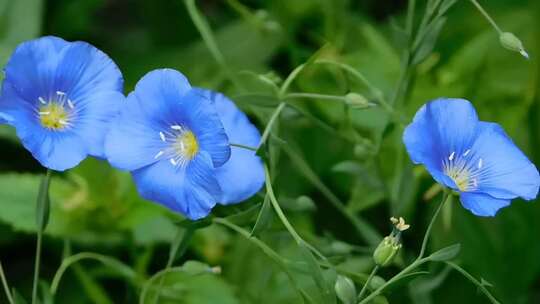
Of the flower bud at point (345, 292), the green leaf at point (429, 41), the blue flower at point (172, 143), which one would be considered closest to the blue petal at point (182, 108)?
the blue flower at point (172, 143)

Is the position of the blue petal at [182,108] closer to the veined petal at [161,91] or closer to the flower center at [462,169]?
the veined petal at [161,91]

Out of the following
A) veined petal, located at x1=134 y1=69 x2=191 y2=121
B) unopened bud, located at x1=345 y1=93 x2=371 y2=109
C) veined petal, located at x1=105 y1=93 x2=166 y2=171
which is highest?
veined petal, located at x1=134 y1=69 x2=191 y2=121

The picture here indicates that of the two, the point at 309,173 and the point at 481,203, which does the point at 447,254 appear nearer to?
the point at 481,203

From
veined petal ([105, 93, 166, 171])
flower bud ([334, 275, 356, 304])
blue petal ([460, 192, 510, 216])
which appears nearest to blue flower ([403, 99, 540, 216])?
blue petal ([460, 192, 510, 216])

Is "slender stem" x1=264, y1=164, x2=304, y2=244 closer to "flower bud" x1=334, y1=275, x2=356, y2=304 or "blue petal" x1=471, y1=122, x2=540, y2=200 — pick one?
"flower bud" x1=334, y1=275, x2=356, y2=304

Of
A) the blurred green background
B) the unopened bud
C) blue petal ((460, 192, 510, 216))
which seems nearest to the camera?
blue petal ((460, 192, 510, 216))

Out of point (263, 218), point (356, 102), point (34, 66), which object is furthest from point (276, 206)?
point (34, 66)

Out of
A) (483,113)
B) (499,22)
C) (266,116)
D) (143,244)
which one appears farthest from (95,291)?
(499,22)

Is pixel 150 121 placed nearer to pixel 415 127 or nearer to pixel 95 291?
pixel 415 127
